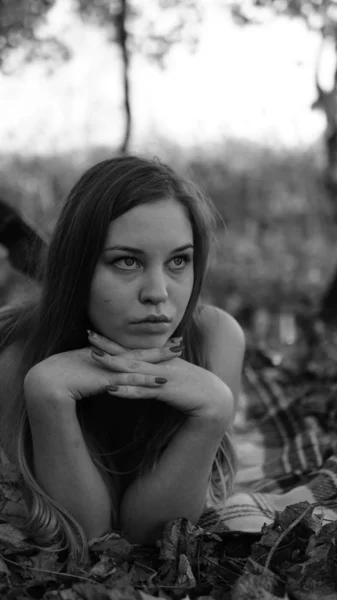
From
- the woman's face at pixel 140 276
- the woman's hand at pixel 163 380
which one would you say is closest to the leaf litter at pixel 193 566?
the woman's hand at pixel 163 380

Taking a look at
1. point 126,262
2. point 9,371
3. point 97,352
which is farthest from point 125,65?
point 97,352

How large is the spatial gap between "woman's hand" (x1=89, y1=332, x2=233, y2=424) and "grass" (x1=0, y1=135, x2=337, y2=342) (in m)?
4.27

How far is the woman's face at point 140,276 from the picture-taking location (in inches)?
73.0

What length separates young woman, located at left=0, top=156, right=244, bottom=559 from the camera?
1854mm

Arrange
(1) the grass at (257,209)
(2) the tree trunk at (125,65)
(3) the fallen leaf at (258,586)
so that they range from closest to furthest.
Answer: (3) the fallen leaf at (258,586) < (2) the tree trunk at (125,65) < (1) the grass at (257,209)

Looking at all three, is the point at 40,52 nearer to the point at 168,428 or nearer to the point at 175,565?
the point at 168,428

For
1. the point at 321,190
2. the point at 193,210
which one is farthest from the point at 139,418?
the point at 321,190

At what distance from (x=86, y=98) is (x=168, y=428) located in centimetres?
516

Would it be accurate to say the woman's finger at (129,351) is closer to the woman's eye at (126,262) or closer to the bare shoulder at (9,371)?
the woman's eye at (126,262)

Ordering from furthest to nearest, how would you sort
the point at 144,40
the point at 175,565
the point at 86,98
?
1. the point at 86,98
2. the point at 144,40
3. the point at 175,565

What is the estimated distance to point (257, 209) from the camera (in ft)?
28.3

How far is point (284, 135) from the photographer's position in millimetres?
7320

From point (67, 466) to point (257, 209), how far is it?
23.1 feet

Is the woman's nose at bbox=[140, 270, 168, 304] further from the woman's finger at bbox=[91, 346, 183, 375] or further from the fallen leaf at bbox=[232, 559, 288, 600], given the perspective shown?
the fallen leaf at bbox=[232, 559, 288, 600]
